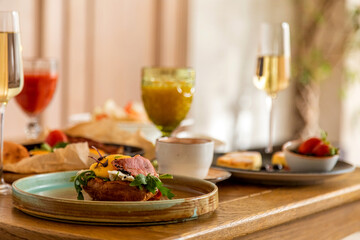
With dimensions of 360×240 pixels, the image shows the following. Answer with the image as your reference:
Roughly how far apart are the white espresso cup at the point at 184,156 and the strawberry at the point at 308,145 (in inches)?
12.1

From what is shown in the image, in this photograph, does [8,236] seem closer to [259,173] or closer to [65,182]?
[65,182]

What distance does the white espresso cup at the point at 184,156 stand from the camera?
1.21 metres

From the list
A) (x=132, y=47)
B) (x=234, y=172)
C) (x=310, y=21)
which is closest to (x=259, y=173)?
(x=234, y=172)

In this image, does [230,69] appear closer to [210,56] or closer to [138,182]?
[210,56]

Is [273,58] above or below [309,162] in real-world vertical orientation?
above

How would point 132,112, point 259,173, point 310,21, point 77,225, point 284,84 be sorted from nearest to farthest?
point 77,225, point 259,173, point 284,84, point 132,112, point 310,21

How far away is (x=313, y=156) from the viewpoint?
1.42m

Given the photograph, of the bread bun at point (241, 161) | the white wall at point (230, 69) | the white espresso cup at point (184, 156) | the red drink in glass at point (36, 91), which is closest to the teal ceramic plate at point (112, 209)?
the white espresso cup at point (184, 156)

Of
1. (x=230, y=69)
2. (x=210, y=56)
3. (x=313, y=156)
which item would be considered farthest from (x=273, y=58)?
(x=230, y=69)

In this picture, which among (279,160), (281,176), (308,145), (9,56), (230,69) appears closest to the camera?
(9,56)

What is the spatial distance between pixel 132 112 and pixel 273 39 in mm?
603

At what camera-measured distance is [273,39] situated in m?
1.79

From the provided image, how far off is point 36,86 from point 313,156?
868mm

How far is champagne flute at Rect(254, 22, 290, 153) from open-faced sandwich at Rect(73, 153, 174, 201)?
84 centimetres
